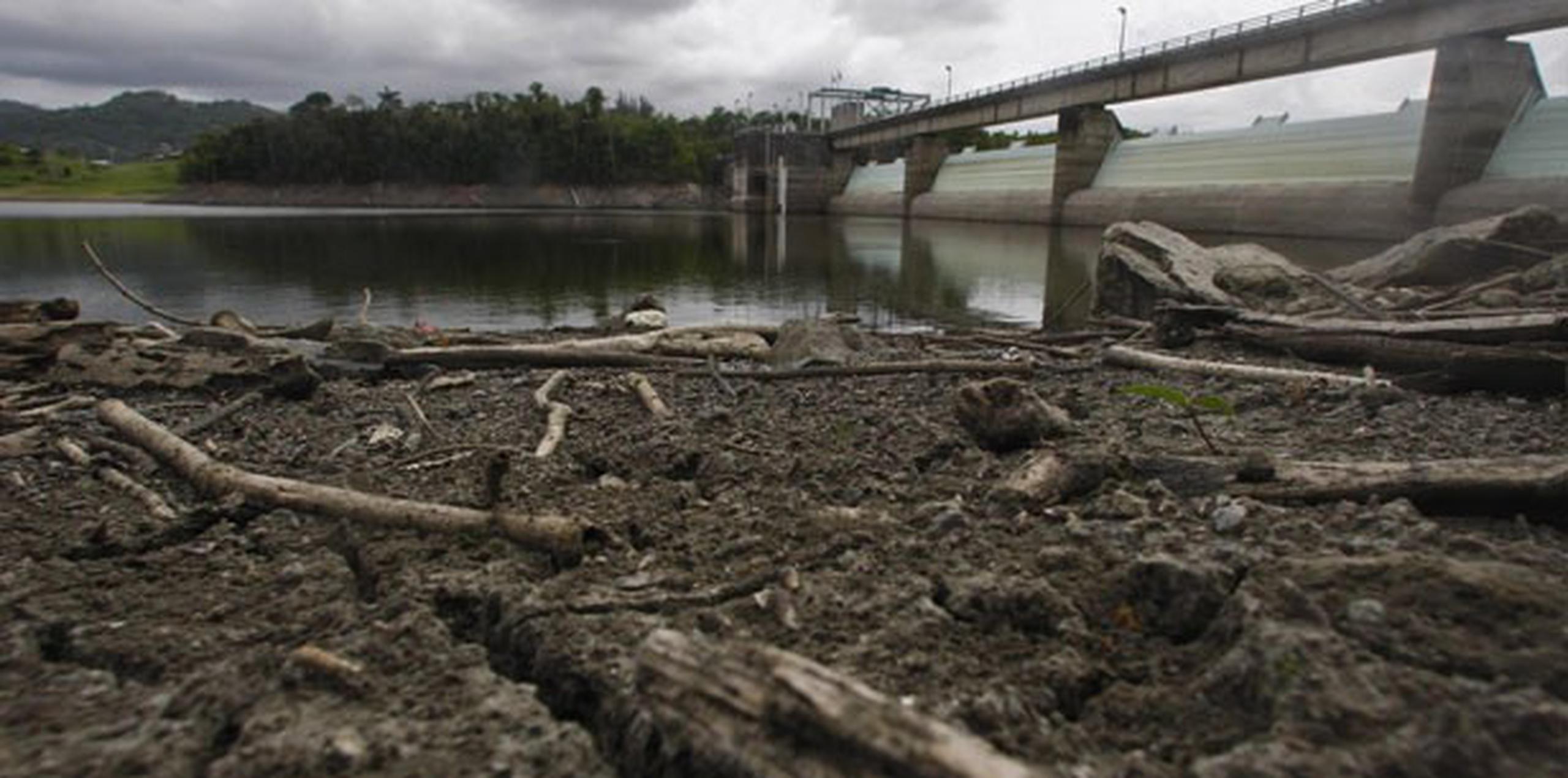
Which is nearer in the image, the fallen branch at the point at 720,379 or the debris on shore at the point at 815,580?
the debris on shore at the point at 815,580

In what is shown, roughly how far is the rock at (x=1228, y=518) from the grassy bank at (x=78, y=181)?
158 meters

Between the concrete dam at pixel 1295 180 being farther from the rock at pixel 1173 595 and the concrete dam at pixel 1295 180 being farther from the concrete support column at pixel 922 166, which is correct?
the rock at pixel 1173 595

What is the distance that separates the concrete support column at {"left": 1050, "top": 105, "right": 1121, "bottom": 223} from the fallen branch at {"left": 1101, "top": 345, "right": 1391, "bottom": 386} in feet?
206

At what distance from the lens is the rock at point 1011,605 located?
3.02 meters

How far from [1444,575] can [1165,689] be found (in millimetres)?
1010

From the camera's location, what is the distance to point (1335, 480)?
13.2ft

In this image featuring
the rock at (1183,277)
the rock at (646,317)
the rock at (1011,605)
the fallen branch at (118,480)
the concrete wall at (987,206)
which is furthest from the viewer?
the concrete wall at (987,206)

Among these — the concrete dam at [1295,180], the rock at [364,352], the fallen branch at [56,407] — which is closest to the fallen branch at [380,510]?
the fallen branch at [56,407]

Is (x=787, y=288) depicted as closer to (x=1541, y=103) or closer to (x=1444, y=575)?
(x=1444, y=575)

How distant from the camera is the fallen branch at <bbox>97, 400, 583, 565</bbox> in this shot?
386cm

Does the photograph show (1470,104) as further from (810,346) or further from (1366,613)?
(1366,613)

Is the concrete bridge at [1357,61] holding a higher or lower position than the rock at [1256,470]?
higher

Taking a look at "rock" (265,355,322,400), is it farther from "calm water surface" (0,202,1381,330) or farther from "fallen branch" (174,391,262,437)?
"calm water surface" (0,202,1381,330)

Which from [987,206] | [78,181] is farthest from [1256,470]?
[78,181]
